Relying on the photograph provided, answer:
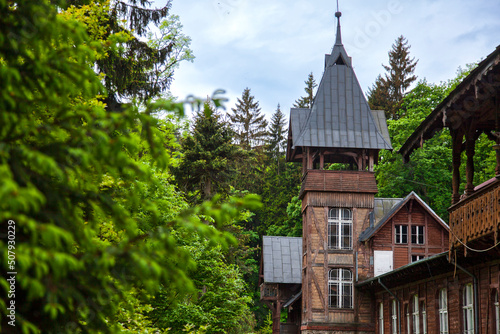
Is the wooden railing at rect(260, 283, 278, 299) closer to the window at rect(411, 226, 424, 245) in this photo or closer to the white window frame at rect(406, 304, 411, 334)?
the window at rect(411, 226, 424, 245)

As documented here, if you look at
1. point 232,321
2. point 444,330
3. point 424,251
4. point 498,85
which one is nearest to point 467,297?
point 444,330

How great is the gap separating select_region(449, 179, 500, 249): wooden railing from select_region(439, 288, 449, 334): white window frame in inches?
250

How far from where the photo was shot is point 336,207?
3394 centimetres

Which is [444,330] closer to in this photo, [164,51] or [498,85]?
[498,85]

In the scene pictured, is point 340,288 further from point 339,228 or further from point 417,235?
point 417,235

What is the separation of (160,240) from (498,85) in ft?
34.7

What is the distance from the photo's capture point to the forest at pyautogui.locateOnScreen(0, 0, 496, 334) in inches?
175

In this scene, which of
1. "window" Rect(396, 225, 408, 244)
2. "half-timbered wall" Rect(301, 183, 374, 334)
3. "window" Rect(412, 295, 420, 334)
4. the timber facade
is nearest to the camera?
"window" Rect(412, 295, 420, 334)

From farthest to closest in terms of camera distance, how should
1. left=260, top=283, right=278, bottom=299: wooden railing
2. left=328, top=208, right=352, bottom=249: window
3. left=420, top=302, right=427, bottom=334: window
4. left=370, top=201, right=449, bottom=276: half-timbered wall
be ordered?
left=260, top=283, right=278, bottom=299: wooden railing → left=328, top=208, right=352, bottom=249: window → left=370, top=201, right=449, bottom=276: half-timbered wall → left=420, top=302, right=427, bottom=334: window

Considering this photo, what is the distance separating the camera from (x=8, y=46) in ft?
16.4

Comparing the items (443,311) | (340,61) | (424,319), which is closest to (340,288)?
(424,319)

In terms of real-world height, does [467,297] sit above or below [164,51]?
below

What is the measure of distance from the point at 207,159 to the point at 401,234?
1364 centimetres

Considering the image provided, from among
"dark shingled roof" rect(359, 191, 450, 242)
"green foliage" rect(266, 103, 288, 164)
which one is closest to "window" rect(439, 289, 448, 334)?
"dark shingled roof" rect(359, 191, 450, 242)
